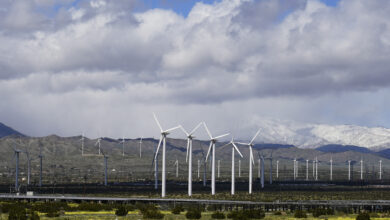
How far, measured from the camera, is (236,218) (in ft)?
306

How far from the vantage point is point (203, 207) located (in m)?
126

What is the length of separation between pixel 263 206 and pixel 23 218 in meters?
57.6

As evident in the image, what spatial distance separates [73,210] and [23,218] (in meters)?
28.8

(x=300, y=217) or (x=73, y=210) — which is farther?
(x=73, y=210)

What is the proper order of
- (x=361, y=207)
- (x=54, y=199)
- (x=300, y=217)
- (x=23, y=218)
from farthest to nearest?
(x=54, y=199) → (x=361, y=207) → (x=300, y=217) → (x=23, y=218)

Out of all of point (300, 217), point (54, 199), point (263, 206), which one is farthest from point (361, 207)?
point (54, 199)

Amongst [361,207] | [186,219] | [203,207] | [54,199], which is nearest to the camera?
[186,219]

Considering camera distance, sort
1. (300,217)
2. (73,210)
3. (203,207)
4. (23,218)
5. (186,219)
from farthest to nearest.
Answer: (203,207) < (73,210) < (300,217) < (186,219) < (23,218)

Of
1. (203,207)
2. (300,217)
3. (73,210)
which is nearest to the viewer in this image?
(300,217)

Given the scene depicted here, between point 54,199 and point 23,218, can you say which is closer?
point 23,218

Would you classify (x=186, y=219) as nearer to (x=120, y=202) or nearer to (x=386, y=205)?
(x=120, y=202)

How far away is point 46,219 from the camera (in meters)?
88.6

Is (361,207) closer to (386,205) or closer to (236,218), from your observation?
(386,205)

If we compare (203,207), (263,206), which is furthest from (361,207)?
(203,207)
